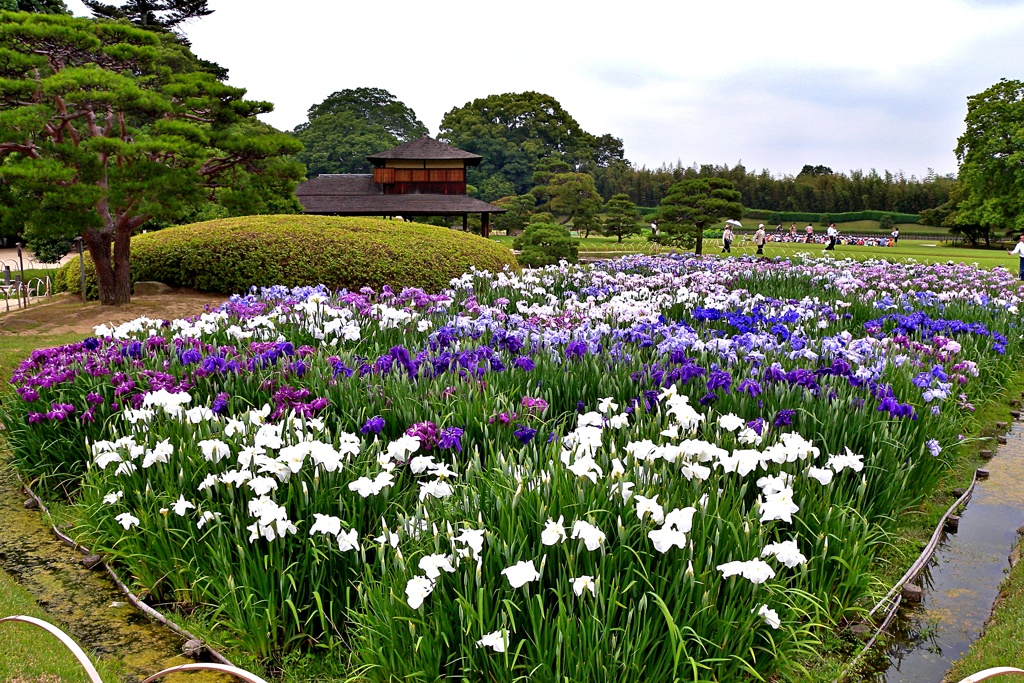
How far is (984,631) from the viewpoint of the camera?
3408 mm

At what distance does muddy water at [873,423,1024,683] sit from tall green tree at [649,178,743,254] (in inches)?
1031

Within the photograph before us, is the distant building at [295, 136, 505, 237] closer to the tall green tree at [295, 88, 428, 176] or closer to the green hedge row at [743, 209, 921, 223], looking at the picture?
the tall green tree at [295, 88, 428, 176]

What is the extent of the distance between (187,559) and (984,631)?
12.8 feet

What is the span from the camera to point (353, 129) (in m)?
72.4

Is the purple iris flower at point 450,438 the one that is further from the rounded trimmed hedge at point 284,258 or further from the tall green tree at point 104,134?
the rounded trimmed hedge at point 284,258

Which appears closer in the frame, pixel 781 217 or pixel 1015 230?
pixel 1015 230

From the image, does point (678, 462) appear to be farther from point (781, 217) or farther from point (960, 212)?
point (781, 217)

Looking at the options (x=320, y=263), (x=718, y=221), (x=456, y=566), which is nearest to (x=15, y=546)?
(x=456, y=566)

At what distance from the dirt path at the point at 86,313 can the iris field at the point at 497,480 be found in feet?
17.8

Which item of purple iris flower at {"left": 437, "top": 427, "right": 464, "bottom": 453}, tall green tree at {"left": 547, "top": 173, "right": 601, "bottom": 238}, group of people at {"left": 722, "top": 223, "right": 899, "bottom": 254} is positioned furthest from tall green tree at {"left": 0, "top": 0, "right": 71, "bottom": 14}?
tall green tree at {"left": 547, "top": 173, "right": 601, "bottom": 238}

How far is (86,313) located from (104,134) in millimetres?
3218

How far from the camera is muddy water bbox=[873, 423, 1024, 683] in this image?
10.5 ft

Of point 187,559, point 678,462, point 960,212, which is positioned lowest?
point 187,559

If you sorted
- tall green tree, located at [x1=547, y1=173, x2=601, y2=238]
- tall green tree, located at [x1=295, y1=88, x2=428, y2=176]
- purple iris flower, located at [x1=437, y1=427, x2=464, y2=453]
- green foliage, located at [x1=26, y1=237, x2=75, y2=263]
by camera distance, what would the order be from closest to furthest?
purple iris flower, located at [x1=437, y1=427, x2=464, y2=453]
green foliage, located at [x1=26, y1=237, x2=75, y2=263]
tall green tree, located at [x1=547, y1=173, x2=601, y2=238]
tall green tree, located at [x1=295, y1=88, x2=428, y2=176]
